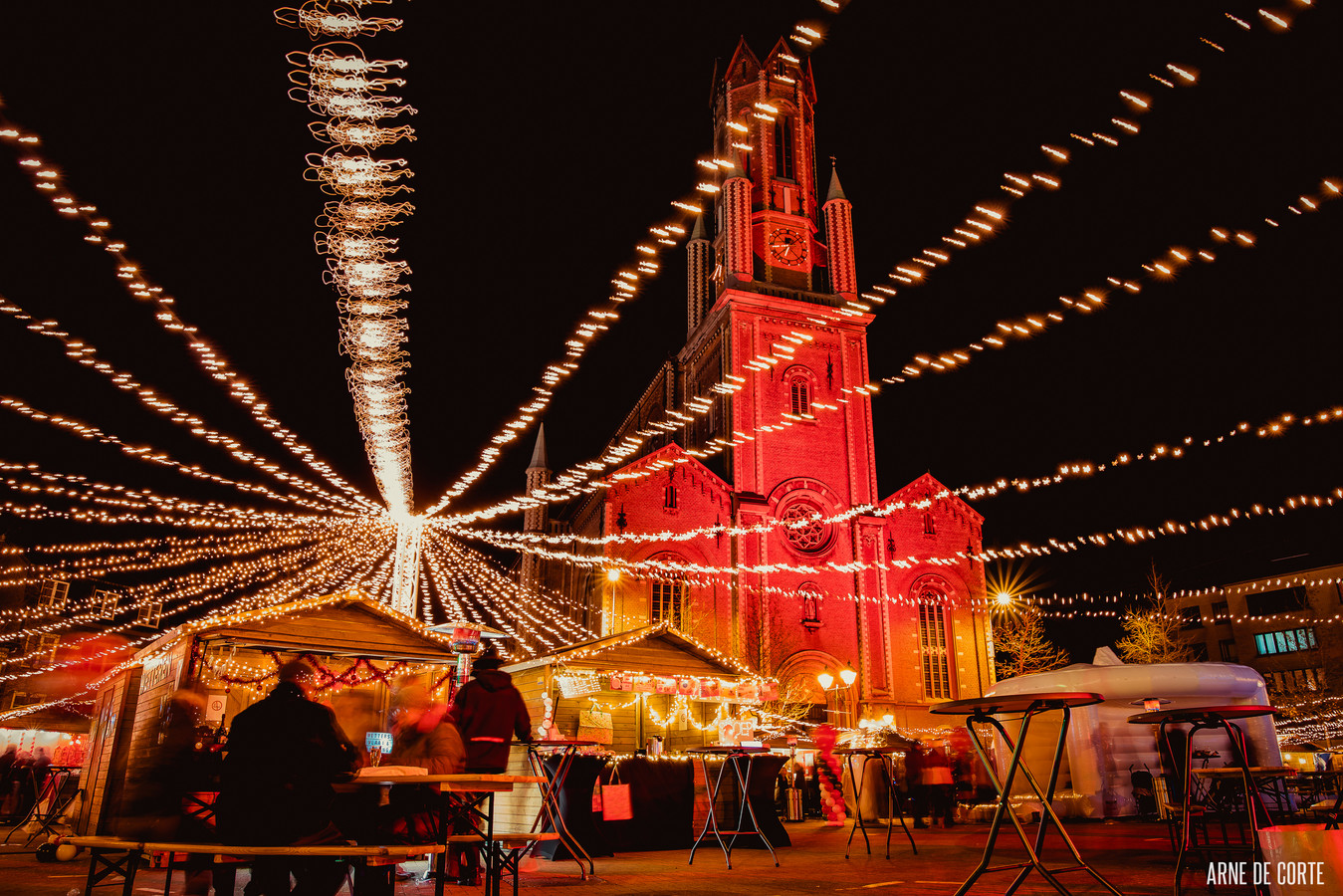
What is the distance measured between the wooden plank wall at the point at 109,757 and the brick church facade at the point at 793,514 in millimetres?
14478

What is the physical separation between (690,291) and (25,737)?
94.4 ft

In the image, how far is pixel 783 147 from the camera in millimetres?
34531

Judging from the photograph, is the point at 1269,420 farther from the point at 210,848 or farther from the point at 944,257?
the point at 210,848

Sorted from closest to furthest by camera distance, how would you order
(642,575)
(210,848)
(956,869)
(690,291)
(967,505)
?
(210,848) < (956,869) < (642,575) < (967,505) < (690,291)

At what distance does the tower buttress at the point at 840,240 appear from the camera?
31.7 meters

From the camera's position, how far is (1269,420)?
10906 millimetres

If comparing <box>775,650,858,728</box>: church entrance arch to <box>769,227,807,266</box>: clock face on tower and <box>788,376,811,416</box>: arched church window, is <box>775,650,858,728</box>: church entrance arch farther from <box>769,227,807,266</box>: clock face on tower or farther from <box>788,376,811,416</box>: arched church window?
<box>769,227,807,266</box>: clock face on tower

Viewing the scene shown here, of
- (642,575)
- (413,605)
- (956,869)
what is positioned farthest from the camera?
(642,575)

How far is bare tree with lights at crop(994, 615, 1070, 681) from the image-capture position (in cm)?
2988

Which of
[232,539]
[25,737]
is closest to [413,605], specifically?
[232,539]

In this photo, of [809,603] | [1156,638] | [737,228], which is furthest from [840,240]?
[1156,638]

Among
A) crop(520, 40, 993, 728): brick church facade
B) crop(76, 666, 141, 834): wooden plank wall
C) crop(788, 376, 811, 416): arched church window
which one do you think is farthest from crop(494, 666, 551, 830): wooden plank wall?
crop(788, 376, 811, 416): arched church window

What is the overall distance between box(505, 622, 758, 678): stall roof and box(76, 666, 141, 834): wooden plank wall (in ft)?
16.3

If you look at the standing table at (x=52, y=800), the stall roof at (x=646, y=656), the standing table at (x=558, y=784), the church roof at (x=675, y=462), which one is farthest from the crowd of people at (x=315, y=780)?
the church roof at (x=675, y=462)
